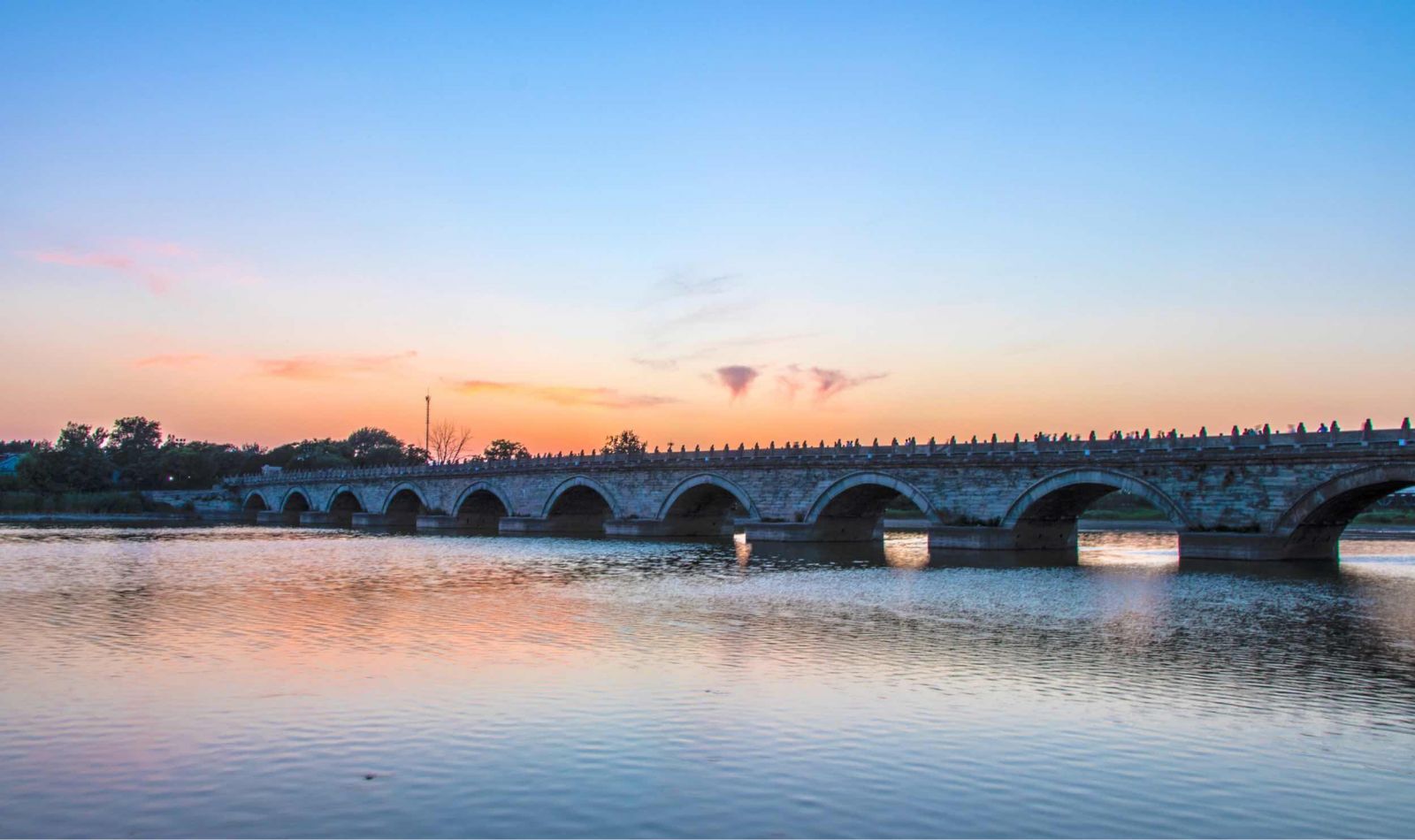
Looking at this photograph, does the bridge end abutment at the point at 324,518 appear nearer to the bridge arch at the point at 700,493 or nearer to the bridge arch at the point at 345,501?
the bridge arch at the point at 345,501

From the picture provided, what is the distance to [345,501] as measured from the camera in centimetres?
9475

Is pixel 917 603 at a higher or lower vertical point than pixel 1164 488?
lower

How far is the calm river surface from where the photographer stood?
367 inches

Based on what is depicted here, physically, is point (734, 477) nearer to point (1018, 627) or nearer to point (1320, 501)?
point (1320, 501)

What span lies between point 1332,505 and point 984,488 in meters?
12.4

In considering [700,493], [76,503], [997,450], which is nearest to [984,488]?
[997,450]

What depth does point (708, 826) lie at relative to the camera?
29.0ft

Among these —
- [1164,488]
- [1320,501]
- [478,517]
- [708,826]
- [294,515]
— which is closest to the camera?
[708,826]

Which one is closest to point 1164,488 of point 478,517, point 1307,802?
point 1307,802

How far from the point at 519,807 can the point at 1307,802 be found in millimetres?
Answer: 6708

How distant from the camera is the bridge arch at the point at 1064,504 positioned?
4000 cm

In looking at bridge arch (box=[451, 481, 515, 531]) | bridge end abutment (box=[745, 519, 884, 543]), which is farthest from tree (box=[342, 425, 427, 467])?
bridge end abutment (box=[745, 519, 884, 543])

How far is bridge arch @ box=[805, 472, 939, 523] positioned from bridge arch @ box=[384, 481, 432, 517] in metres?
36.7

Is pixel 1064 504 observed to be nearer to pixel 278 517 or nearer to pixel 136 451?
pixel 278 517
